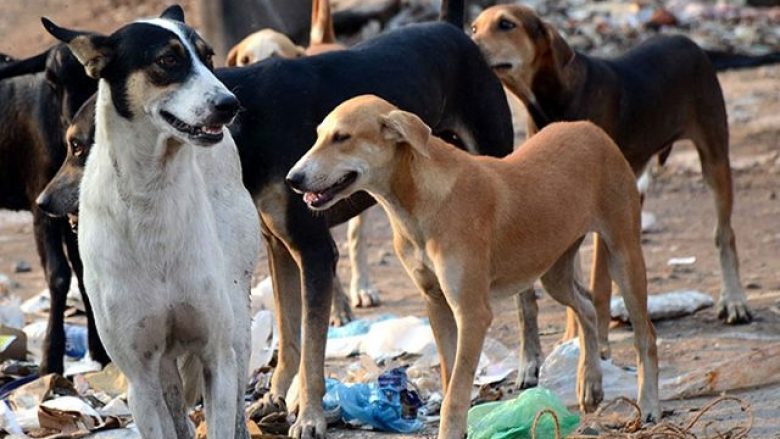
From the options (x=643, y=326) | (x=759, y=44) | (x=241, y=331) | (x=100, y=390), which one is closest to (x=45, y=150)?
(x=100, y=390)

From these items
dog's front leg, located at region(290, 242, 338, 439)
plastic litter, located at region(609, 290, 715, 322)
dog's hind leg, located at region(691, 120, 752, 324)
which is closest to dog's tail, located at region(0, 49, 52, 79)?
dog's front leg, located at region(290, 242, 338, 439)

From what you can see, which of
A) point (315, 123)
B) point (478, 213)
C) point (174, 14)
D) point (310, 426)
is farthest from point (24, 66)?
point (478, 213)

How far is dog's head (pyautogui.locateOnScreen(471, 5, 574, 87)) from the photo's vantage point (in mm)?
8188

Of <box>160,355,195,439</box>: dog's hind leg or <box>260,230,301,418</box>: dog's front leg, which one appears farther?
<box>260,230,301,418</box>: dog's front leg

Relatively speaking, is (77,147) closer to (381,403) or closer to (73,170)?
(73,170)

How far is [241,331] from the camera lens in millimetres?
5703

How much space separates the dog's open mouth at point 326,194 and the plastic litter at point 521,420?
1080 millimetres

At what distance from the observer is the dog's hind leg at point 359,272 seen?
934cm

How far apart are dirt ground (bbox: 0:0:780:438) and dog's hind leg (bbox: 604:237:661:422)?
159mm

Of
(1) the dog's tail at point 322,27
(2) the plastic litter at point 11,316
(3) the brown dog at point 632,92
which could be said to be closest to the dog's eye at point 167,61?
(3) the brown dog at point 632,92

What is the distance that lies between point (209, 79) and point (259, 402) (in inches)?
85.4

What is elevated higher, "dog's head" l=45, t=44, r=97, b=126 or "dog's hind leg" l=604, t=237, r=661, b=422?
"dog's head" l=45, t=44, r=97, b=126

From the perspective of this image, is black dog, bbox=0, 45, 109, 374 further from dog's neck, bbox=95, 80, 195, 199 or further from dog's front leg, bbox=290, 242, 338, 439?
dog's neck, bbox=95, 80, 195, 199

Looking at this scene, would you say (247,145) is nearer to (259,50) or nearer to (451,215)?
(451,215)
